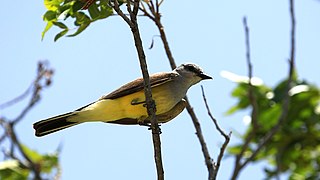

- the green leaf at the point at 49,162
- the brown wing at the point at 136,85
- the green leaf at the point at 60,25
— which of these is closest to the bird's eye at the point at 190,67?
the brown wing at the point at 136,85

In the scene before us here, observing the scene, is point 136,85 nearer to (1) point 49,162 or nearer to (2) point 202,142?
(2) point 202,142

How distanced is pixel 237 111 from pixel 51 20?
181 cm

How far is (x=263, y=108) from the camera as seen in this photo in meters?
5.20

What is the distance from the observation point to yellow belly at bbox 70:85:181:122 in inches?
234

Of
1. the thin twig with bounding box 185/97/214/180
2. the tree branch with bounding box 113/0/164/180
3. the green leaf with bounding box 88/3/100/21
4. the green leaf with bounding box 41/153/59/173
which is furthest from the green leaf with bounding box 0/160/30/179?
the green leaf with bounding box 88/3/100/21

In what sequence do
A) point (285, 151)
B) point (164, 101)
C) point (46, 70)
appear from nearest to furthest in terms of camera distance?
point (46, 70), point (285, 151), point (164, 101)

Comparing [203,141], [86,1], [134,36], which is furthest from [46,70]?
[203,141]

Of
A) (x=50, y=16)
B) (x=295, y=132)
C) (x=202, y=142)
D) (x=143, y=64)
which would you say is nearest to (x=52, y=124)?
(x=50, y=16)

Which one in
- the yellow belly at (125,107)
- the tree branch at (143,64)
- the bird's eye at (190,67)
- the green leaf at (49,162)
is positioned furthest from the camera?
the bird's eye at (190,67)

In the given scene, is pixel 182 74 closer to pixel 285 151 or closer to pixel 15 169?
pixel 285 151

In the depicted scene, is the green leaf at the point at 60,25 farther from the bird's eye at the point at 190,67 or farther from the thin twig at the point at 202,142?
the bird's eye at the point at 190,67

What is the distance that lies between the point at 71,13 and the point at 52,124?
4.14 feet

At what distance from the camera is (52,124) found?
19.9 feet

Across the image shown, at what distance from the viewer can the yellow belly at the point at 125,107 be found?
19.5ft
